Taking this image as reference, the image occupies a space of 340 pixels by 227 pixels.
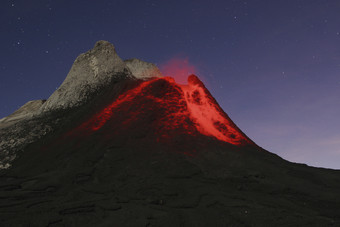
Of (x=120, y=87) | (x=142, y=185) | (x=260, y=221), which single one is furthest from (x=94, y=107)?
(x=260, y=221)

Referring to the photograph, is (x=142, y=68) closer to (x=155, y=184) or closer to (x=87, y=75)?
(x=87, y=75)

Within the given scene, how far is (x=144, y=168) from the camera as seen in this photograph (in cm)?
1430

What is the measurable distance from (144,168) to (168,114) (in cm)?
568

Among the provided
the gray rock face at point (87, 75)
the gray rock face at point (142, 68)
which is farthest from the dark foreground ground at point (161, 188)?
the gray rock face at point (142, 68)

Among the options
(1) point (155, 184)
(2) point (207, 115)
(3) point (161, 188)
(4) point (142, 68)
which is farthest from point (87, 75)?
(3) point (161, 188)

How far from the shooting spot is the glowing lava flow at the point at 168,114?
18344 millimetres

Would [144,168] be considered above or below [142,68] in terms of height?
below

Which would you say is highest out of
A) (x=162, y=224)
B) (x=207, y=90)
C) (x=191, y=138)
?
(x=207, y=90)

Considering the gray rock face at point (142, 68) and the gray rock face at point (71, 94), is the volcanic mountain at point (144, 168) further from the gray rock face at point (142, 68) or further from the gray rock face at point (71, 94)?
the gray rock face at point (142, 68)

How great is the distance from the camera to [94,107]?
2305 centimetres

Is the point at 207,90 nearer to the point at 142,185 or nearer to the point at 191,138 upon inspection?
the point at 191,138

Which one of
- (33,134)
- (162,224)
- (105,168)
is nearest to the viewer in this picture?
(162,224)

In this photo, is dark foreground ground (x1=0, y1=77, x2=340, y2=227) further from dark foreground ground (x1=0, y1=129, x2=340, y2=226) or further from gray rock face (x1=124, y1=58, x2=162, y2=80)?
gray rock face (x1=124, y1=58, x2=162, y2=80)

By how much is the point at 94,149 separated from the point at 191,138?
6079 mm
